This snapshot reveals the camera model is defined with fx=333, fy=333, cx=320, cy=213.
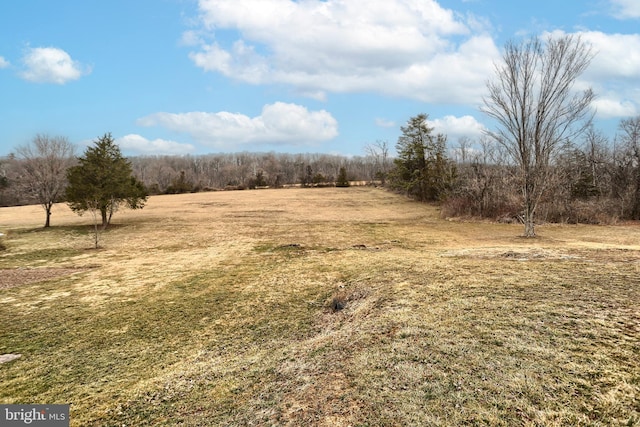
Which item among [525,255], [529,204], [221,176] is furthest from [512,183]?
[221,176]

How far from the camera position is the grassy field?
3.59m

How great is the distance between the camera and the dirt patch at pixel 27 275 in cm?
1309

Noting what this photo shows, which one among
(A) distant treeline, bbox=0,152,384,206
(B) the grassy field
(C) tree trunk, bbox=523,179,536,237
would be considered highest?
(A) distant treeline, bbox=0,152,384,206

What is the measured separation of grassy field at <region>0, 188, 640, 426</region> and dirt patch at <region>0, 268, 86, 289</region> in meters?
0.17

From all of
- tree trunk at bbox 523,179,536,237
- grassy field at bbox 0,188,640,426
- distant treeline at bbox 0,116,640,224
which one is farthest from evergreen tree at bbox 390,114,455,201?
grassy field at bbox 0,188,640,426

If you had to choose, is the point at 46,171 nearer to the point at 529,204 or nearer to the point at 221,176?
the point at 529,204

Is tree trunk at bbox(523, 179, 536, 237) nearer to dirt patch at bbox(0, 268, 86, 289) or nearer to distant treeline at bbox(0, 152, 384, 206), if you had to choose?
dirt patch at bbox(0, 268, 86, 289)

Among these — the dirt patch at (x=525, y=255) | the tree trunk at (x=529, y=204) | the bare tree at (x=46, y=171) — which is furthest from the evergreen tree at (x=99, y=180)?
the tree trunk at (x=529, y=204)

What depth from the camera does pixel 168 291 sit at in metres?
11.3

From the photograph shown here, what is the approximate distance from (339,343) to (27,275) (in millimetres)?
15582

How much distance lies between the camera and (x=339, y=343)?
18.1 feet

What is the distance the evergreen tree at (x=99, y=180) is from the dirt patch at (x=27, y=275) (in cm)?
1133

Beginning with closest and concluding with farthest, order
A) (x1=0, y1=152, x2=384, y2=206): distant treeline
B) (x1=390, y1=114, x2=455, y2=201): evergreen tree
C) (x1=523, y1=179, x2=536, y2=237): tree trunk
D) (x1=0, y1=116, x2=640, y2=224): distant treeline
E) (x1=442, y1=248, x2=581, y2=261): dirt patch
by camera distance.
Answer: (x1=442, y1=248, x2=581, y2=261): dirt patch
(x1=523, y1=179, x2=536, y2=237): tree trunk
(x1=0, y1=116, x2=640, y2=224): distant treeline
(x1=390, y1=114, x2=455, y2=201): evergreen tree
(x1=0, y1=152, x2=384, y2=206): distant treeline

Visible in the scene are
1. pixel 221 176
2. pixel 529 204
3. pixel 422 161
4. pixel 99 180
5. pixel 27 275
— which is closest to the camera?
pixel 27 275
